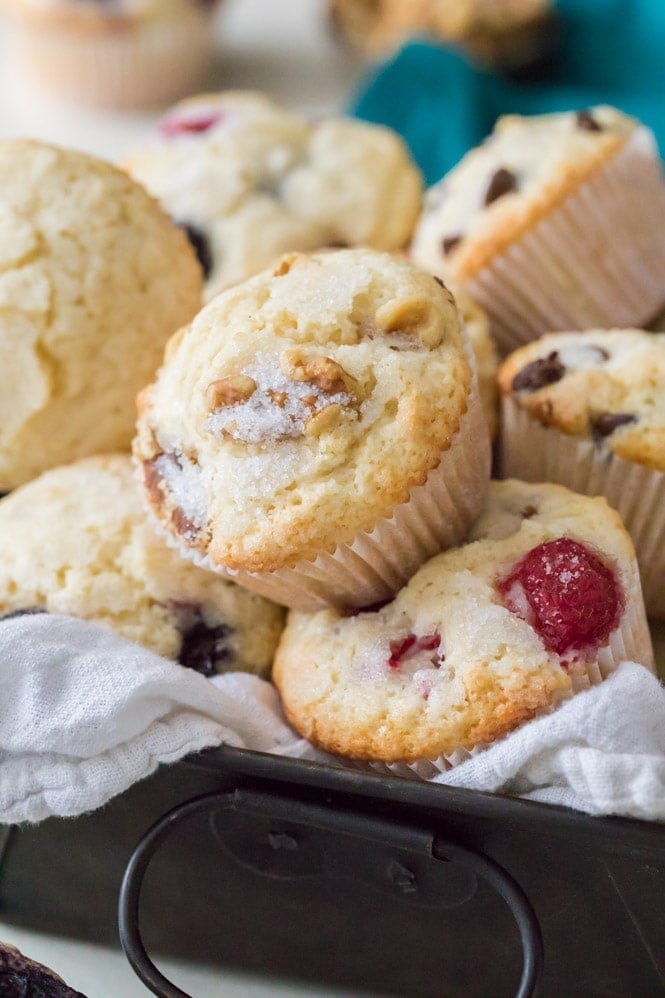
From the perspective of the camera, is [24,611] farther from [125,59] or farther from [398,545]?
[125,59]

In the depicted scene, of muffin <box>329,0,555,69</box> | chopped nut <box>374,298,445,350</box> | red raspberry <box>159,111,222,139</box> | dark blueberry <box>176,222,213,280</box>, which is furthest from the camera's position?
muffin <box>329,0,555,69</box>

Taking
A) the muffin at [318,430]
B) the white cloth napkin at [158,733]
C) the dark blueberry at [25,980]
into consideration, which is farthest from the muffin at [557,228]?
the dark blueberry at [25,980]

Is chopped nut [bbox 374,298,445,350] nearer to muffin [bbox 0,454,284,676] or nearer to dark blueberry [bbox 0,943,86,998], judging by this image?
muffin [bbox 0,454,284,676]

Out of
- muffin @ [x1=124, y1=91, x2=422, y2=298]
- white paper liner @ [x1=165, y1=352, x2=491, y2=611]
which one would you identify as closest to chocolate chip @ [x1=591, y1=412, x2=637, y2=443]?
white paper liner @ [x1=165, y1=352, x2=491, y2=611]

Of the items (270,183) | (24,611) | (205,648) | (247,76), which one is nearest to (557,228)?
(270,183)

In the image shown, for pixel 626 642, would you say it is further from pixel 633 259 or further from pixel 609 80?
pixel 609 80

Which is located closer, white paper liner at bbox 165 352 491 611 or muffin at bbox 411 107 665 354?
white paper liner at bbox 165 352 491 611

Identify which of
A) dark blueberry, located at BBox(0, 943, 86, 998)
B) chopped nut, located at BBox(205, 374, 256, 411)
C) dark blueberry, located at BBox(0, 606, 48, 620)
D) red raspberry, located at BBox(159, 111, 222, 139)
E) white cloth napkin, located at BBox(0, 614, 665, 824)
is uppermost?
chopped nut, located at BBox(205, 374, 256, 411)
